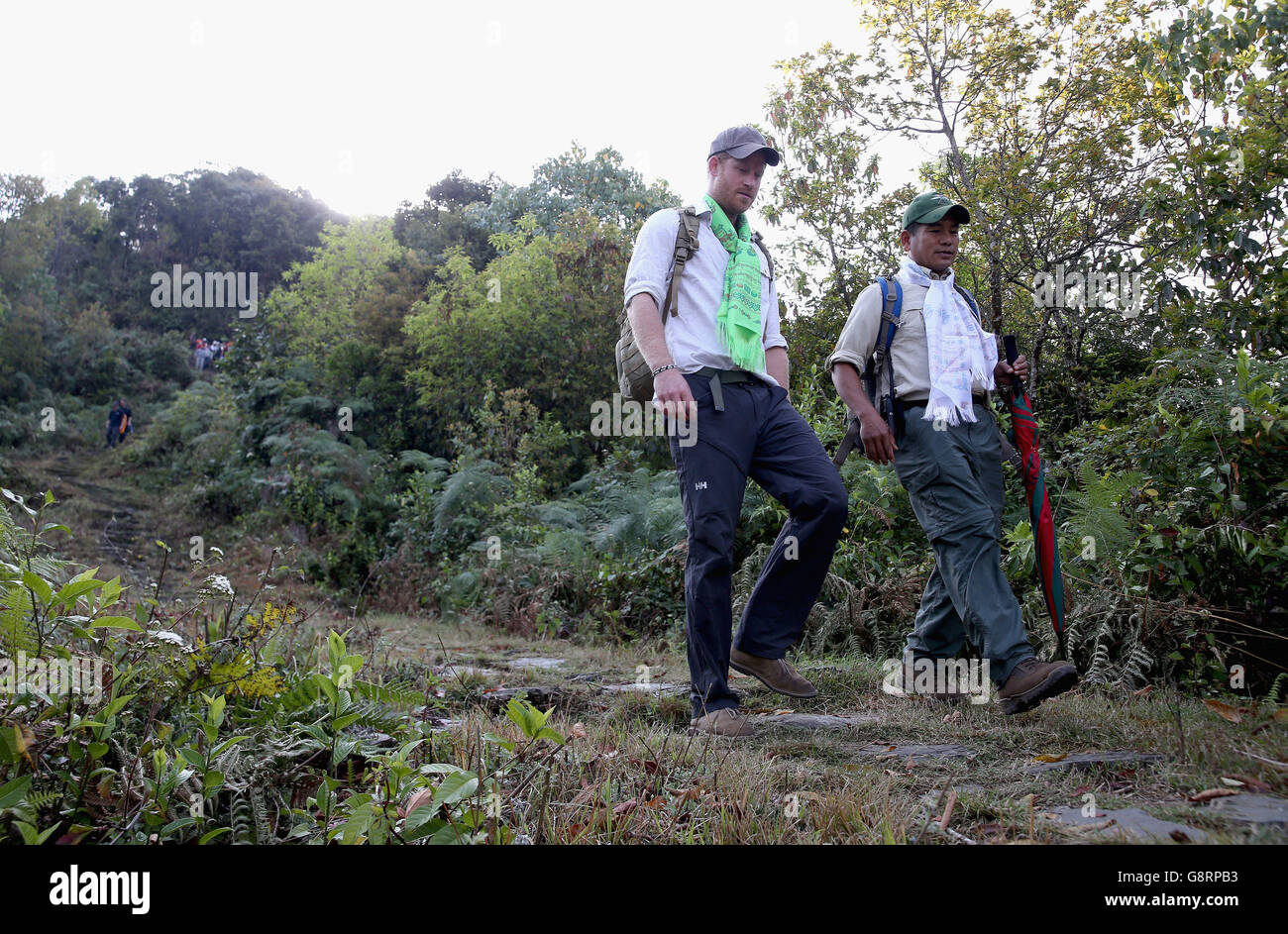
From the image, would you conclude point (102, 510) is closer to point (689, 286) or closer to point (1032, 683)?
point (689, 286)

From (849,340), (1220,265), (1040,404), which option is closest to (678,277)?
(849,340)

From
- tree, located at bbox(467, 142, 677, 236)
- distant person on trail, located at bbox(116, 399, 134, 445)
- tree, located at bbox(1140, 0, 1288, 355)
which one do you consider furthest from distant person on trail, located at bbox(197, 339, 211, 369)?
tree, located at bbox(1140, 0, 1288, 355)

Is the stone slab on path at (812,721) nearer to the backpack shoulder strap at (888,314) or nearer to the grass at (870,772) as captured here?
the grass at (870,772)

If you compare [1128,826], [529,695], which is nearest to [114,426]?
[529,695]

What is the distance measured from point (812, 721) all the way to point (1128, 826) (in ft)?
5.49

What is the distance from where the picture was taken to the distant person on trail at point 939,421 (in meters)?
3.69

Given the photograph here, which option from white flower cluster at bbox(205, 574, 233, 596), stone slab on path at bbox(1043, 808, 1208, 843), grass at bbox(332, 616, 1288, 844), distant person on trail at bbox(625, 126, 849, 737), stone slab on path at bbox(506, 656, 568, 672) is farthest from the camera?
stone slab on path at bbox(506, 656, 568, 672)

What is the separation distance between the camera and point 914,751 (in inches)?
124

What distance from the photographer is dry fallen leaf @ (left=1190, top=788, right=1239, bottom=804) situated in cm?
233

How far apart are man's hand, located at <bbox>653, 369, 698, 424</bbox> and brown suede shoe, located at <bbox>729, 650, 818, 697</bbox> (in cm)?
107

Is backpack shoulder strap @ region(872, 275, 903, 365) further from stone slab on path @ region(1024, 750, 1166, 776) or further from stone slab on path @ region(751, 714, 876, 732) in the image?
stone slab on path @ region(1024, 750, 1166, 776)

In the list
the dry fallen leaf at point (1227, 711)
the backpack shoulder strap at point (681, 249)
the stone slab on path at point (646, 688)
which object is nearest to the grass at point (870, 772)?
the dry fallen leaf at point (1227, 711)

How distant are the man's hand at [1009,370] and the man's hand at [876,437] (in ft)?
2.16
